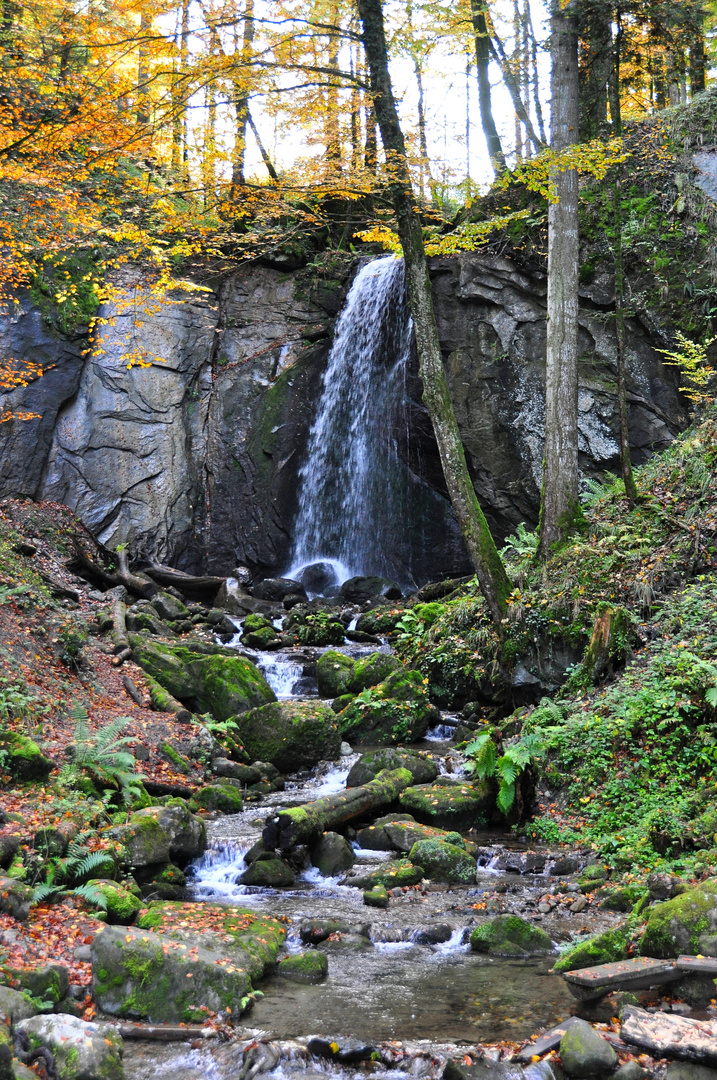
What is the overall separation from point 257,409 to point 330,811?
45.5ft

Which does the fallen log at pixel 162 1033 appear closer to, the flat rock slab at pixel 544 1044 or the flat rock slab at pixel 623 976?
the flat rock slab at pixel 544 1044

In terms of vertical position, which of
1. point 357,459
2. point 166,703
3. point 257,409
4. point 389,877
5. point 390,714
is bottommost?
point 389,877

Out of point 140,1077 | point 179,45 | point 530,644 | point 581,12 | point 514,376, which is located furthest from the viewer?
point 514,376

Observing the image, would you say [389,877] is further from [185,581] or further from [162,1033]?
[185,581]

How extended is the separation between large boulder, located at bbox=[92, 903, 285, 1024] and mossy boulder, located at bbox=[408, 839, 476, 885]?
1956 mm

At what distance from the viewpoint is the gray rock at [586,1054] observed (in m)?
3.32

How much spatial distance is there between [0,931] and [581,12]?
12.0 m

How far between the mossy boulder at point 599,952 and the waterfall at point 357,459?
566 inches

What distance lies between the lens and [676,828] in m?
5.54

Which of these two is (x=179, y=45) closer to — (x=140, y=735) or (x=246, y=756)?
(x=140, y=735)

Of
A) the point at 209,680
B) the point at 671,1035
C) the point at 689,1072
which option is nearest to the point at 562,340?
the point at 209,680

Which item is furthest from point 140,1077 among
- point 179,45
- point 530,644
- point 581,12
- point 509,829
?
point 581,12

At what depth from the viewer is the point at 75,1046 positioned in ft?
10.7

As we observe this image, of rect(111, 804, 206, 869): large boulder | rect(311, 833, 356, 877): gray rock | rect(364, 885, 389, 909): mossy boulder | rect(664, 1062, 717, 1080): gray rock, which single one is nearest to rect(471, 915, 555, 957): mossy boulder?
rect(364, 885, 389, 909): mossy boulder
